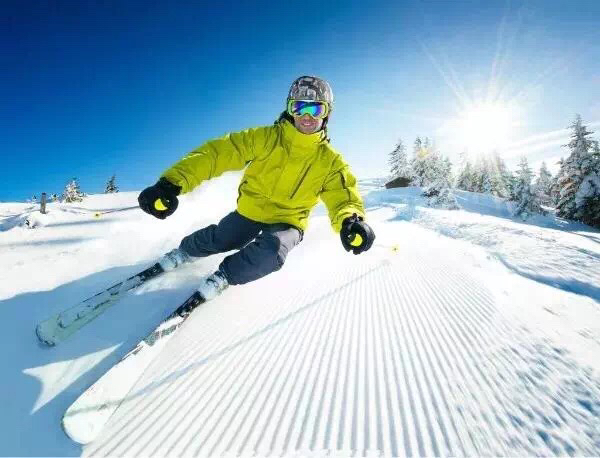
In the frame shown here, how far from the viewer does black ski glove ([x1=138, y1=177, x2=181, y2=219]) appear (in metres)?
2.80

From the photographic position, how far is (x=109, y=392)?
1711 millimetres

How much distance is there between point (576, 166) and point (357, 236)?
3504 centimetres

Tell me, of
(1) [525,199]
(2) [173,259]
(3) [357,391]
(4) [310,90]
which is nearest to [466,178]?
(1) [525,199]

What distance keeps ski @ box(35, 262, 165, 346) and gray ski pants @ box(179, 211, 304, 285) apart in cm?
91

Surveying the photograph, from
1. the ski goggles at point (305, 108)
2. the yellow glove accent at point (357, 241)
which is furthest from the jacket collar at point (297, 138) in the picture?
the yellow glove accent at point (357, 241)

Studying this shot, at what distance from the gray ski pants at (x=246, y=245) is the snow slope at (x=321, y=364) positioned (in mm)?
293

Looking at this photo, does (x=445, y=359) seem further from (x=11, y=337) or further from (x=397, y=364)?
(x=11, y=337)

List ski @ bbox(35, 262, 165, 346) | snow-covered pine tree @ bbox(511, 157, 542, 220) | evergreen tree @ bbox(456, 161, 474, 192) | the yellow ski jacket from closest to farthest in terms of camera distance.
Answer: ski @ bbox(35, 262, 165, 346), the yellow ski jacket, snow-covered pine tree @ bbox(511, 157, 542, 220), evergreen tree @ bbox(456, 161, 474, 192)

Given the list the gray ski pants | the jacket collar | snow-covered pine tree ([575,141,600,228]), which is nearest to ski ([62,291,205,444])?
the gray ski pants

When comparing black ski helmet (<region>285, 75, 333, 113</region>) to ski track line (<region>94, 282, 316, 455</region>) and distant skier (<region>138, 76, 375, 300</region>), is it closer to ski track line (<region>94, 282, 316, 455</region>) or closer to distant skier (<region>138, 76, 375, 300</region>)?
distant skier (<region>138, 76, 375, 300</region>)

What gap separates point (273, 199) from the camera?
12.2 ft

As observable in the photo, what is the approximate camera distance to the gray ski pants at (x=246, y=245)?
3045 millimetres

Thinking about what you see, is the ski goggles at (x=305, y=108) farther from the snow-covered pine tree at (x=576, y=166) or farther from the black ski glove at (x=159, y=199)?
the snow-covered pine tree at (x=576, y=166)

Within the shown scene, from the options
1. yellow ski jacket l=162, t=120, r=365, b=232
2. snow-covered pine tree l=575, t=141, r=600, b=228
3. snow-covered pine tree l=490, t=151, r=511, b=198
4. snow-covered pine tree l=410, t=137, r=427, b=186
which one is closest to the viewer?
yellow ski jacket l=162, t=120, r=365, b=232
